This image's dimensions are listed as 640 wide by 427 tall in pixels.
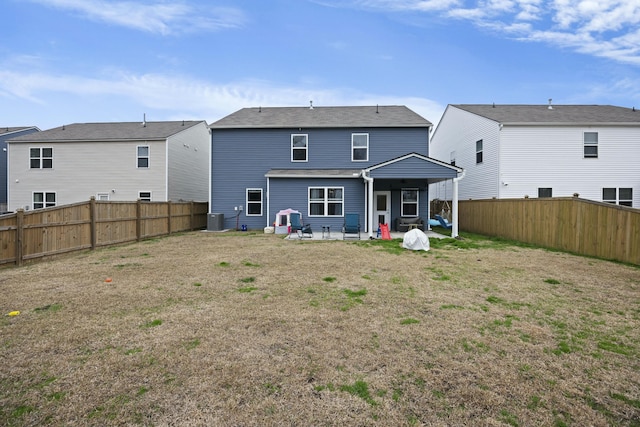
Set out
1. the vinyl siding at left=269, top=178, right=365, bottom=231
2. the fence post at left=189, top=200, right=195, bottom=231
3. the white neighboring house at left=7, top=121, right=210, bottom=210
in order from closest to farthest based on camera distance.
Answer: the vinyl siding at left=269, top=178, right=365, bottom=231, the fence post at left=189, top=200, right=195, bottom=231, the white neighboring house at left=7, top=121, right=210, bottom=210

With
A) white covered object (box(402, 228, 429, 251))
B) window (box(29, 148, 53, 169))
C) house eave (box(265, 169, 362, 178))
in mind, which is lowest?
white covered object (box(402, 228, 429, 251))

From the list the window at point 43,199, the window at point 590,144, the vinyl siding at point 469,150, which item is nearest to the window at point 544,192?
the vinyl siding at point 469,150

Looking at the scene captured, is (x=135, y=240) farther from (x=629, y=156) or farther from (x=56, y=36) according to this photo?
(x=629, y=156)

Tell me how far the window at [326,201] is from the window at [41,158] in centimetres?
1691

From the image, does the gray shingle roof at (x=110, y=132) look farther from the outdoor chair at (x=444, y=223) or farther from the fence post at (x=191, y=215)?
the outdoor chair at (x=444, y=223)

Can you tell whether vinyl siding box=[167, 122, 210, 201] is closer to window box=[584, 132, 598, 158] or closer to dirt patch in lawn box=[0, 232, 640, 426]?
dirt patch in lawn box=[0, 232, 640, 426]

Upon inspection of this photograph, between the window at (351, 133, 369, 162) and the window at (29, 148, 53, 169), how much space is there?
18791mm

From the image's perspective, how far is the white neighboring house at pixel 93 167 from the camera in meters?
19.8

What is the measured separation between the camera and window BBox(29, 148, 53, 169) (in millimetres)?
20375

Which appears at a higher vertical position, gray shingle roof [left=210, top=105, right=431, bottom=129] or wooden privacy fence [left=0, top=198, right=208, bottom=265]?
gray shingle roof [left=210, top=105, right=431, bottom=129]

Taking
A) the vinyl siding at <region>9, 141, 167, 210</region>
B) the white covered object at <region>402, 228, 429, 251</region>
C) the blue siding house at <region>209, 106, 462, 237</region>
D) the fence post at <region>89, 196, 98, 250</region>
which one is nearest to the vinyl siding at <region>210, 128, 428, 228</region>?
the blue siding house at <region>209, 106, 462, 237</region>

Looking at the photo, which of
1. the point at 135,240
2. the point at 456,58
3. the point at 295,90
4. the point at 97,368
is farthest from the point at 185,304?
the point at 295,90

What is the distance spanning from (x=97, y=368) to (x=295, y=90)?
2484 centimetres

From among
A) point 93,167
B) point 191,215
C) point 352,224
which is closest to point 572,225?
point 352,224
